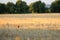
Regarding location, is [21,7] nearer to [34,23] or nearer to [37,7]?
[37,7]

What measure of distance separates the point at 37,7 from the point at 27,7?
3244mm

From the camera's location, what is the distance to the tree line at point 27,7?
5965 centimetres

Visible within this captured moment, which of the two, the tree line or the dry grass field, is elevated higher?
the dry grass field

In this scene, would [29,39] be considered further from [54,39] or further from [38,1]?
[38,1]

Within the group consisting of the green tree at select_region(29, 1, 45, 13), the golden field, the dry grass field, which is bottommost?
the green tree at select_region(29, 1, 45, 13)

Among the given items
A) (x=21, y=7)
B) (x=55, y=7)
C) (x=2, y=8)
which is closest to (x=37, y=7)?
(x=21, y=7)

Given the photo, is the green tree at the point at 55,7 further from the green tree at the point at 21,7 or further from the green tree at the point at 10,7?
the green tree at the point at 10,7

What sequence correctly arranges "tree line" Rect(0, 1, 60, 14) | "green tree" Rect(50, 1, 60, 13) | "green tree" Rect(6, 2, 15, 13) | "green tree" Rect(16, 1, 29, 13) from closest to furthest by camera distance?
A: "green tree" Rect(50, 1, 60, 13) < "tree line" Rect(0, 1, 60, 14) < "green tree" Rect(6, 2, 15, 13) < "green tree" Rect(16, 1, 29, 13)

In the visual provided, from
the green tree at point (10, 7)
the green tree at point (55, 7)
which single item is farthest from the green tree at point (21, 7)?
the green tree at point (55, 7)

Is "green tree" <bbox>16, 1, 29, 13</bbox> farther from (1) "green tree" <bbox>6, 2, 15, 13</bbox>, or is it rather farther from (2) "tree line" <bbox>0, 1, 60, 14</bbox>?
(1) "green tree" <bbox>6, 2, 15, 13</bbox>

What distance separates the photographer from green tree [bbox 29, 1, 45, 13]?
6200 centimetres

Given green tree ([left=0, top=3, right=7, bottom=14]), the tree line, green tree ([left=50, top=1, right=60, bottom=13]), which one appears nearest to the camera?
green tree ([left=50, top=1, right=60, bottom=13])

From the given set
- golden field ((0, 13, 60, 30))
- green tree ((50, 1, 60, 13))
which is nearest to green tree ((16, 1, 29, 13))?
green tree ((50, 1, 60, 13))

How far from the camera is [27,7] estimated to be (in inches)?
2549
